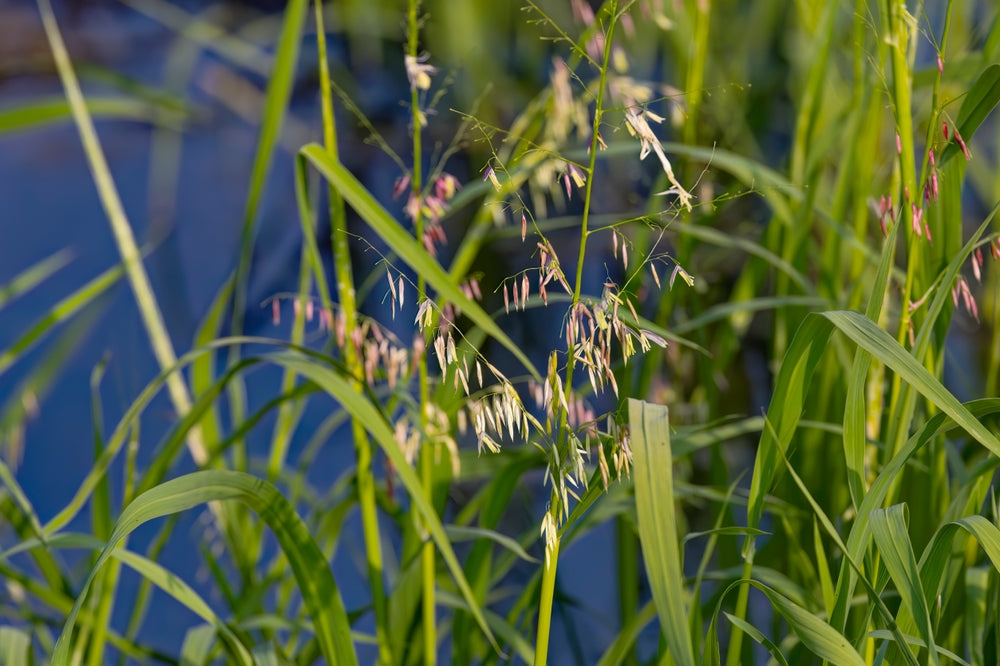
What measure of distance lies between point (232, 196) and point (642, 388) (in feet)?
2.99

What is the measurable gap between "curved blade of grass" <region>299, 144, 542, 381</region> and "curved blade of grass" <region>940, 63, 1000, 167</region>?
0.29 meters

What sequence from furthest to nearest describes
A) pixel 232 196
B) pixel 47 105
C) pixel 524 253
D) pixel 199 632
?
pixel 232 196
pixel 524 253
pixel 47 105
pixel 199 632

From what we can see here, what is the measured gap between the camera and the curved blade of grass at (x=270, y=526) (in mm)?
479

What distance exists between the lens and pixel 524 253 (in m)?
1.41

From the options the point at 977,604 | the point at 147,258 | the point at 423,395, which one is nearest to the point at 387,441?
the point at 423,395

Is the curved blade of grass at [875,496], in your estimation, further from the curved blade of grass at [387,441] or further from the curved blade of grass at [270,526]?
the curved blade of grass at [270,526]

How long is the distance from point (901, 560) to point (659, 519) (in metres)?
0.13

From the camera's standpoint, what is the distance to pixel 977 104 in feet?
1.76

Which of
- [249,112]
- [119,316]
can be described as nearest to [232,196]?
[249,112]

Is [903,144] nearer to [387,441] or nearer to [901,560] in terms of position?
[901,560]

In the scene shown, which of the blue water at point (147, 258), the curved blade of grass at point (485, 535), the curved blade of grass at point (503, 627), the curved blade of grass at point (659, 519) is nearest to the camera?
the curved blade of grass at point (659, 519)

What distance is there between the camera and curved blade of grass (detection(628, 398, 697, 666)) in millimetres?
392

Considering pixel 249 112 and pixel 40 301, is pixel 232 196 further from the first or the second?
pixel 40 301

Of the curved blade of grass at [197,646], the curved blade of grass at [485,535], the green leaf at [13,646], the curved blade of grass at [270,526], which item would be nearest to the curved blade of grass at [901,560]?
the curved blade of grass at [485,535]
